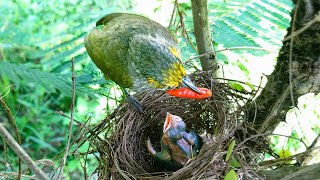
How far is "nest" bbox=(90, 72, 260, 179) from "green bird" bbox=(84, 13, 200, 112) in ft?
0.29

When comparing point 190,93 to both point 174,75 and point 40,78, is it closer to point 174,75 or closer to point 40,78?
point 174,75

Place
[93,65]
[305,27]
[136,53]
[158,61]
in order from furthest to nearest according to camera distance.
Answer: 1. [93,65]
2. [136,53]
3. [158,61]
4. [305,27]

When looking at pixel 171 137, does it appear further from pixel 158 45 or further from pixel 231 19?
pixel 231 19

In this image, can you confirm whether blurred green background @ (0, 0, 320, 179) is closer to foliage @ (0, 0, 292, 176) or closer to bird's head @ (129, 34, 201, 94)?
foliage @ (0, 0, 292, 176)

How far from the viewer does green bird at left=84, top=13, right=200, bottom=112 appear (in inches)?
69.1

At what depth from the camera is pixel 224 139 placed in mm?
1453

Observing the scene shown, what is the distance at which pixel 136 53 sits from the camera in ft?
6.18

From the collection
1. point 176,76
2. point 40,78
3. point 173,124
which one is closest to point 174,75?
point 176,76

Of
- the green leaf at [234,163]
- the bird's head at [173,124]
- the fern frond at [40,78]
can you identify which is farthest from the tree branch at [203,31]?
the fern frond at [40,78]

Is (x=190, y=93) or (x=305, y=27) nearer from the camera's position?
(x=305, y=27)

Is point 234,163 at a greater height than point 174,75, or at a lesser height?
lesser

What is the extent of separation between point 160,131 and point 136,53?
0.37m

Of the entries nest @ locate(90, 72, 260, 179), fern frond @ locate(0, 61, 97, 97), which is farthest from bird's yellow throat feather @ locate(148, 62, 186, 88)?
fern frond @ locate(0, 61, 97, 97)

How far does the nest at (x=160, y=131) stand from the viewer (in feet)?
4.79
